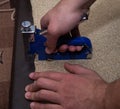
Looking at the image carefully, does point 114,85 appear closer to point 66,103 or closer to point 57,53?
point 66,103

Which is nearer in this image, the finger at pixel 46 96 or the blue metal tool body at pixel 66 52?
the finger at pixel 46 96

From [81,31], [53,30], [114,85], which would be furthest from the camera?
[81,31]

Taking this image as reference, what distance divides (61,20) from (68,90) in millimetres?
192

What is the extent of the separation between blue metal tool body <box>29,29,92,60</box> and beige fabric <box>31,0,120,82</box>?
1cm

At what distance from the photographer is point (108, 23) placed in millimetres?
792

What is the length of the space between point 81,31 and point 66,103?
10.5 inches

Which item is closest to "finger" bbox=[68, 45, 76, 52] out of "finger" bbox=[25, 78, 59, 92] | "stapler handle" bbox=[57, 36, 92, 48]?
"stapler handle" bbox=[57, 36, 92, 48]

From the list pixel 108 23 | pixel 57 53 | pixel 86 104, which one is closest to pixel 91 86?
pixel 86 104

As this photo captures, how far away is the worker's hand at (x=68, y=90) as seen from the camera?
0.54 meters

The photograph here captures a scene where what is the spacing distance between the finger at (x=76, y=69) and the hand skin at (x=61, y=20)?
0.06 metres

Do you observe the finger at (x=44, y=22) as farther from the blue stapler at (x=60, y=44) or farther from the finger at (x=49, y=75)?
the finger at (x=49, y=75)

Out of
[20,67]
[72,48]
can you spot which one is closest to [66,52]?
[72,48]

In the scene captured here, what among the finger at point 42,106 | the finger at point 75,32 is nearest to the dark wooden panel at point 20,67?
the finger at point 42,106

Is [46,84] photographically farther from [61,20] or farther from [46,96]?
[61,20]
